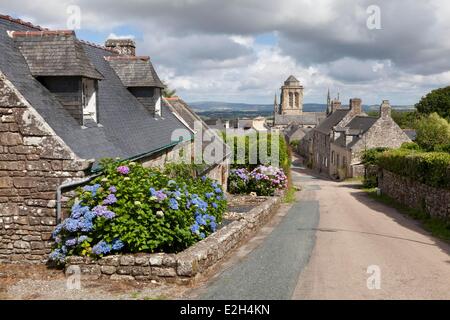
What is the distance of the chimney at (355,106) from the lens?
53.6 m

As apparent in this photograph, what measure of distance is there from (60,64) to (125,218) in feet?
15.6

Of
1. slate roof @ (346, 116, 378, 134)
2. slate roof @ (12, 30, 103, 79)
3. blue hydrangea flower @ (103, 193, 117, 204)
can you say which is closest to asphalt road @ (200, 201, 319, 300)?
blue hydrangea flower @ (103, 193, 117, 204)

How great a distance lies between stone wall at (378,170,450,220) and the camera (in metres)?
17.0

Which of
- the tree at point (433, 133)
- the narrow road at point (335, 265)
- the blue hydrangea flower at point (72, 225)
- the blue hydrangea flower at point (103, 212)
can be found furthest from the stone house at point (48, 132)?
the tree at point (433, 133)

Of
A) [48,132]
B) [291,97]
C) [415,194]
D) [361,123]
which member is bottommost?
[415,194]

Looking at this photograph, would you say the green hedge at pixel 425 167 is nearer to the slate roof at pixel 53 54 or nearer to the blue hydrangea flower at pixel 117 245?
the slate roof at pixel 53 54

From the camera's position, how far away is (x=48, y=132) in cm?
856

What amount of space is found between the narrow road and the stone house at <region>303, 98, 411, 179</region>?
2973 cm

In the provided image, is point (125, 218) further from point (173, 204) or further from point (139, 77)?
point (139, 77)

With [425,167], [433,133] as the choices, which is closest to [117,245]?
[425,167]

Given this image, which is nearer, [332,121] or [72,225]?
[72,225]

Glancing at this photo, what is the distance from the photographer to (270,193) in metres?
22.6
